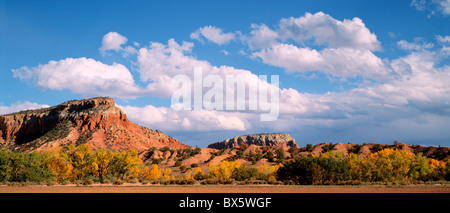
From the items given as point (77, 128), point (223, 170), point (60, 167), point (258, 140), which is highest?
point (77, 128)

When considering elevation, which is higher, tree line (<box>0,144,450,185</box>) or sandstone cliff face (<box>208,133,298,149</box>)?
sandstone cliff face (<box>208,133,298,149</box>)

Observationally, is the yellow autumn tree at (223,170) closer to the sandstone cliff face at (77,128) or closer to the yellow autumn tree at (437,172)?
the yellow autumn tree at (437,172)

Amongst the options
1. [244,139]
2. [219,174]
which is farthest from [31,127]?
[244,139]

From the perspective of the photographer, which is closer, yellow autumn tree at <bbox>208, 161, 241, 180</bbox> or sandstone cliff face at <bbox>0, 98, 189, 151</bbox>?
yellow autumn tree at <bbox>208, 161, 241, 180</bbox>

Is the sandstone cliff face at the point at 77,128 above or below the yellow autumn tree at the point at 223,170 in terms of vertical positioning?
above

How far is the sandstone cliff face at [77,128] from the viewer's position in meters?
98.1

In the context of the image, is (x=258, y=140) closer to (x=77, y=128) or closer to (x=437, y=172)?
(x=77, y=128)

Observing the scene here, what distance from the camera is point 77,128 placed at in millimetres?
104188

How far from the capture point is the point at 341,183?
38.8 m

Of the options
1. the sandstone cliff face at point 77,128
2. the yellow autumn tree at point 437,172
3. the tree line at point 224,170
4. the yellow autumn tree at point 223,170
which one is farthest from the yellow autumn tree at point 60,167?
the yellow autumn tree at point 437,172

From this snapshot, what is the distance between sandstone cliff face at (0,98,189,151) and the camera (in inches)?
3861

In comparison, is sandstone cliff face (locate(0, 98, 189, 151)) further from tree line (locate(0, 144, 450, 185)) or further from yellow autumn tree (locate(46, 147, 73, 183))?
tree line (locate(0, 144, 450, 185))

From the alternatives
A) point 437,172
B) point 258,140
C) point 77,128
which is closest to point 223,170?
point 437,172

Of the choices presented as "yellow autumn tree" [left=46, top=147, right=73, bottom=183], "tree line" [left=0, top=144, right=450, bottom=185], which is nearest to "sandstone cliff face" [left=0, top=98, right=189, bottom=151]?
"yellow autumn tree" [left=46, top=147, right=73, bottom=183]
